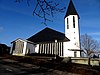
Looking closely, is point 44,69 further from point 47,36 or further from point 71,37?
point 47,36

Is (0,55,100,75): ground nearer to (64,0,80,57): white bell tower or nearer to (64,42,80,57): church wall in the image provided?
(64,42,80,57): church wall

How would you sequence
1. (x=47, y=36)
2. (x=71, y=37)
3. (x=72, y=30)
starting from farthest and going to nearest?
(x=47, y=36), (x=72, y=30), (x=71, y=37)

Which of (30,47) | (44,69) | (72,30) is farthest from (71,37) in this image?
(44,69)

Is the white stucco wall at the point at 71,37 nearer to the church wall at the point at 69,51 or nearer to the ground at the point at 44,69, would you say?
the church wall at the point at 69,51

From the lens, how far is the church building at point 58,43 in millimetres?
43125

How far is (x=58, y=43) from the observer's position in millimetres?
45625

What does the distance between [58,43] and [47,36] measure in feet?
18.5

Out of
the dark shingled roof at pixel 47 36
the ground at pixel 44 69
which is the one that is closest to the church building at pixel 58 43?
the dark shingled roof at pixel 47 36

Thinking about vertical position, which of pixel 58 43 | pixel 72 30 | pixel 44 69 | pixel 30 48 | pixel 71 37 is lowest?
pixel 44 69

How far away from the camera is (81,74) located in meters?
14.6

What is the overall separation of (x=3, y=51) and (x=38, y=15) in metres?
36.8

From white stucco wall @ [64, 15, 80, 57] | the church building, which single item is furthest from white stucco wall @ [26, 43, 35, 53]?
white stucco wall @ [64, 15, 80, 57]

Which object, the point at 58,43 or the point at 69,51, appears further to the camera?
the point at 58,43

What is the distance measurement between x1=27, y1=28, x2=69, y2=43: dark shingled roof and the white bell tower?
1727 millimetres
